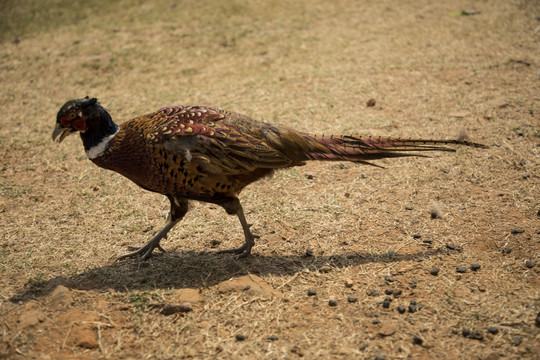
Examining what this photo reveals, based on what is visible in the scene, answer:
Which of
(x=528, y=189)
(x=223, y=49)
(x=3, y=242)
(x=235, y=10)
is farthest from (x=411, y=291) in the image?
(x=235, y=10)

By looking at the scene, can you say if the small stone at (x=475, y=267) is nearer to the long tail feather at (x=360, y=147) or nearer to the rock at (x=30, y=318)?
the long tail feather at (x=360, y=147)

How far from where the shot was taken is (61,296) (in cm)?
330

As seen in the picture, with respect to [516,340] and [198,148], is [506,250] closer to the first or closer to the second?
[516,340]

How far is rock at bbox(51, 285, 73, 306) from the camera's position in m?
3.27

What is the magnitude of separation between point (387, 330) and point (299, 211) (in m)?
1.65

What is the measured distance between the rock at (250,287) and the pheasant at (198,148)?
416mm

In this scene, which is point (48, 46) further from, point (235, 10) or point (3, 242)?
point (3, 242)

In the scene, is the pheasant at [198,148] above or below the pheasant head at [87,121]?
below

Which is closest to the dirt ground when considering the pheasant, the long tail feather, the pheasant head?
the pheasant

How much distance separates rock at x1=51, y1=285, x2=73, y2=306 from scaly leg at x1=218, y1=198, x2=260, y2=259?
118cm

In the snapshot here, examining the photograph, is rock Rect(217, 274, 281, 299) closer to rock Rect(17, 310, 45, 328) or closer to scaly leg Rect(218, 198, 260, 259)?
scaly leg Rect(218, 198, 260, 259)

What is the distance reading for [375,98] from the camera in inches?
252

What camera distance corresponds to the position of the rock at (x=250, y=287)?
340cm

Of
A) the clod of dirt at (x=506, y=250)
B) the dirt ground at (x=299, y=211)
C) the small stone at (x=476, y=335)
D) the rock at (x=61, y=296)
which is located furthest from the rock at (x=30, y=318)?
the clod of dirt at (x=506, y=250)
